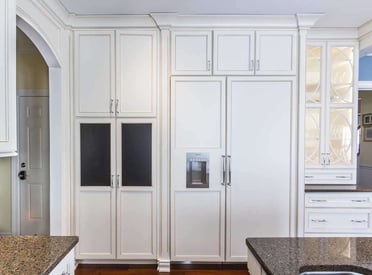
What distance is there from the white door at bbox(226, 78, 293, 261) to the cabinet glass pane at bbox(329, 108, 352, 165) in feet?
2.39

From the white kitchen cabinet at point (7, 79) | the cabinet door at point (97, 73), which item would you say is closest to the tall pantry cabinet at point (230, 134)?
the cabinet door at point (97, 73)

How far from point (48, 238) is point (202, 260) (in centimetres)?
183

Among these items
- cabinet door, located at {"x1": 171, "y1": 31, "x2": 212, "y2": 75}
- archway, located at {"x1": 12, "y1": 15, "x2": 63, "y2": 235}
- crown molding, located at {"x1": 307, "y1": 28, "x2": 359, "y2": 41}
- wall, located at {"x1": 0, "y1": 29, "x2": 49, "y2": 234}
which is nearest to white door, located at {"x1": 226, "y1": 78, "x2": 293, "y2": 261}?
cabinet door, located at {"x1": 171, "y1": 31, "x2": 212, "y2": 75}

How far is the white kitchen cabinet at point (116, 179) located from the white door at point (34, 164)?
3.49 ft

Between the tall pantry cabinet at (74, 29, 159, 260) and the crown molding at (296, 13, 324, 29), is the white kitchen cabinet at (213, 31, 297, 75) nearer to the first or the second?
the crown molding at (296, 13, 324, 29)

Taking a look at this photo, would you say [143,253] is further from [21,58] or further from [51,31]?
[21,58]

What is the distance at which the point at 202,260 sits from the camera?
3141 mm

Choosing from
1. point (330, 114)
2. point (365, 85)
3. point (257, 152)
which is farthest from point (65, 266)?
point (365, 85)

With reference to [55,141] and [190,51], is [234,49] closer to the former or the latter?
[190,51]

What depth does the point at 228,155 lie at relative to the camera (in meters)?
3.11

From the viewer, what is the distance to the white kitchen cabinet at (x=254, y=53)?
3.09 metres

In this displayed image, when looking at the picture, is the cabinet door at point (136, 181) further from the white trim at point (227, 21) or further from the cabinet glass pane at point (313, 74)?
the cabinet glass pane at point (313, 74)

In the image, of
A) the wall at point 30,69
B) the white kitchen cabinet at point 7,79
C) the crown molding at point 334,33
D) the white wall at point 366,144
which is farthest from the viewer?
the white wall at point 366,144

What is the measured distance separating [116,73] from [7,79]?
1.62 m
